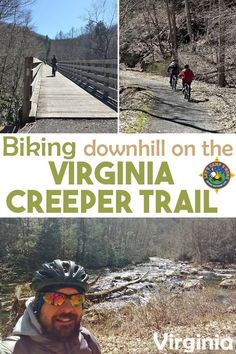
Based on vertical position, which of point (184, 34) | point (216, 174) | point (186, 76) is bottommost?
point (216, 174)

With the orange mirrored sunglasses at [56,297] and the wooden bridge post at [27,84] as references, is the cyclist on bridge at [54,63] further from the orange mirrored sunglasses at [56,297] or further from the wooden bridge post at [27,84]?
the orange mirrored sunglasses at [56,297]

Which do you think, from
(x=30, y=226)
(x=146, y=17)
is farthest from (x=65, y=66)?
(x=30, y=226)

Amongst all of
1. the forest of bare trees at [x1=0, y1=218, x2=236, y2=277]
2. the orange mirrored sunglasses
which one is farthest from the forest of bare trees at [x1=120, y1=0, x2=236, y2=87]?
the orange mirrored sunglasses

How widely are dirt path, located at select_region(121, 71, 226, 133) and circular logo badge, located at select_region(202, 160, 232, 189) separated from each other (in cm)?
A: 30

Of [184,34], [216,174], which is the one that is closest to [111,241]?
[216,174]

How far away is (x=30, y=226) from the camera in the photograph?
3.36m

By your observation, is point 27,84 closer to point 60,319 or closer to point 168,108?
point 168,108

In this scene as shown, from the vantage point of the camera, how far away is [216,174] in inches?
129

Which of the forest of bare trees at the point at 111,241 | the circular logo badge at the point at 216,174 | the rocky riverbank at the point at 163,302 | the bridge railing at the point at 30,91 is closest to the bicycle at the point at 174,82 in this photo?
the bridge railing at the point at 30,91

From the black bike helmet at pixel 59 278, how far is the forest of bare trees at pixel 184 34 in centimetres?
139

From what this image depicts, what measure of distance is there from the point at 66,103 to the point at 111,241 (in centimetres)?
102

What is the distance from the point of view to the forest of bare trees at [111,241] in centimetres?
336

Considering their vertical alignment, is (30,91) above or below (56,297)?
above

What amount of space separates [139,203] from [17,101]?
57.7 inches
